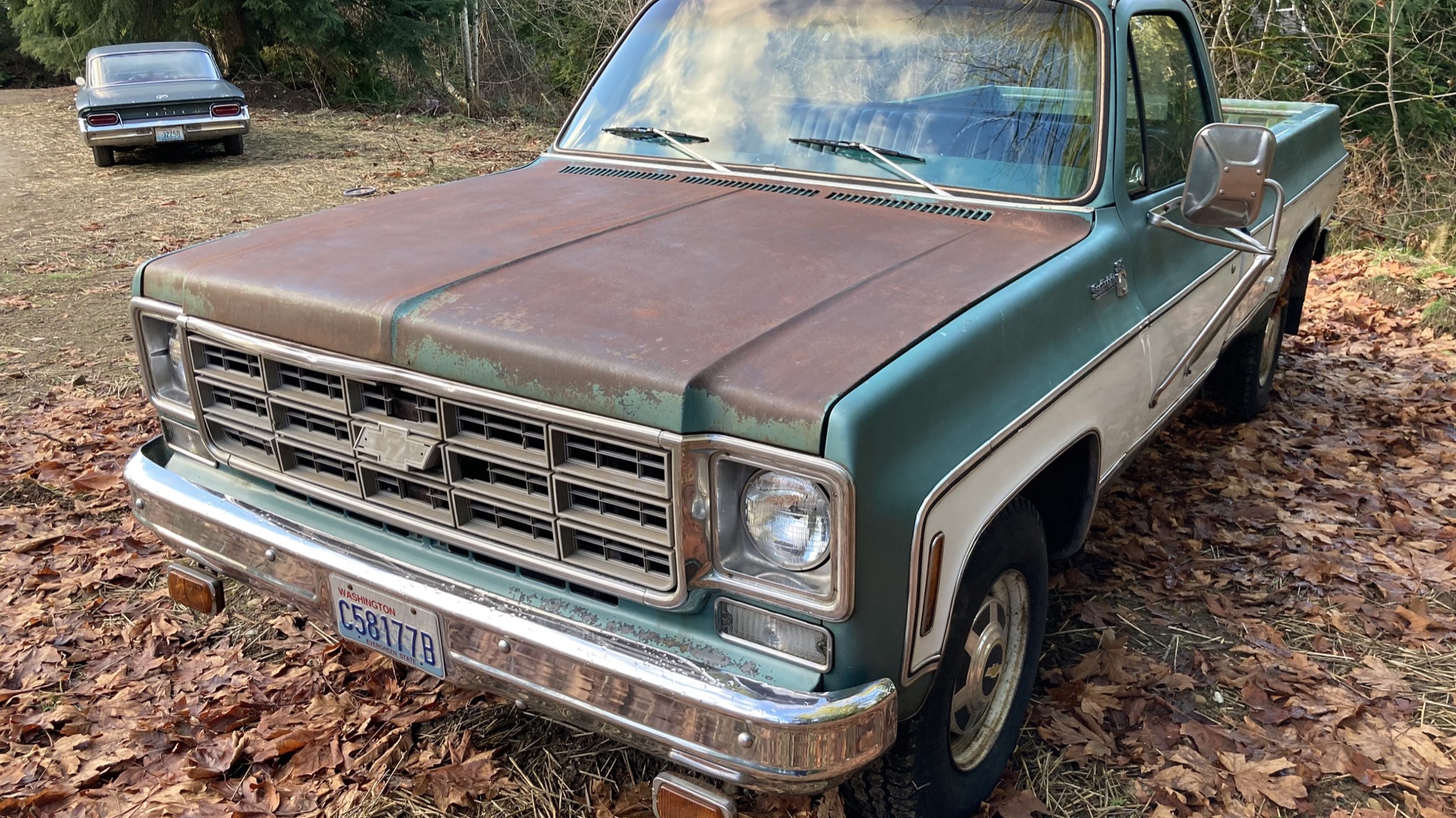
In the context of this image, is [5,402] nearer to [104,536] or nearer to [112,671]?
[104,536]

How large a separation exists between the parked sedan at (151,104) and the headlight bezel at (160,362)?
11.3 meters

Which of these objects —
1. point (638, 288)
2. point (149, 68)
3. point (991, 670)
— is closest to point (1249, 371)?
point (991, 670)

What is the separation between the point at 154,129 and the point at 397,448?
12318 mm

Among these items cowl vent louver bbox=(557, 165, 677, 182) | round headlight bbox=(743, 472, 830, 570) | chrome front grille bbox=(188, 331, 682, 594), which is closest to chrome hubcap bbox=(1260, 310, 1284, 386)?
cowl vent louver bbox=(557, 165, 677, 182)

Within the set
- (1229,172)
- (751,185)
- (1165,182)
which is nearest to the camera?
(1229,172)

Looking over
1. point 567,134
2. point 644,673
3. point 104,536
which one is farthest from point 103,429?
point 644,673

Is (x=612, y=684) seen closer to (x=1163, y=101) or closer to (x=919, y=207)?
(x=919, y=207)

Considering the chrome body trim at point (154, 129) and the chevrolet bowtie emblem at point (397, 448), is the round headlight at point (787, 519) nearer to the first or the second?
Result: the chevrolet bowtie emblem at point (397, 448)

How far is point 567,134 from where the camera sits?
3980 millimetres

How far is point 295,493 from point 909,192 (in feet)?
6.21

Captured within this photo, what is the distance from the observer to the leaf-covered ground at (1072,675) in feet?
9.51

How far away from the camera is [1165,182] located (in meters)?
3.48

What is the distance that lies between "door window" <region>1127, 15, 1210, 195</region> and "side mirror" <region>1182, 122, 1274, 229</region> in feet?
0.80

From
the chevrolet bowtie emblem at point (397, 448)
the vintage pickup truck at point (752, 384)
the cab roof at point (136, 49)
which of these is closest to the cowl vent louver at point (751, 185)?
the vintage pickup truck at point (752, 384)
